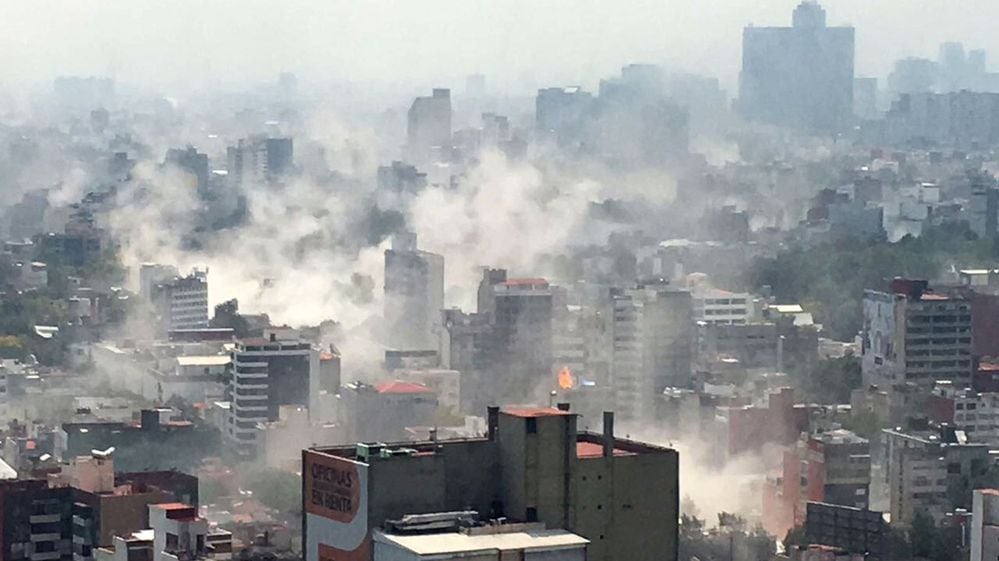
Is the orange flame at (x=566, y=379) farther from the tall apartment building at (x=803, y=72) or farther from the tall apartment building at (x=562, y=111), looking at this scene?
the tall apartment building at (x=803, y=72)

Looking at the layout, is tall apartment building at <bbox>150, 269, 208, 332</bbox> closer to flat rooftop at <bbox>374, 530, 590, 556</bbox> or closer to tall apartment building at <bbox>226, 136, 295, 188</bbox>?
tall apartment building at <bbox>226, 136, 295, 188</bbox>

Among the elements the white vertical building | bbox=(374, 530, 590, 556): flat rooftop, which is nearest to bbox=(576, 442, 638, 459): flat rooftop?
bbox=(374, 530, 590, 556): flat rooftop

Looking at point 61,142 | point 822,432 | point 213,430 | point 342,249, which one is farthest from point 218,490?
point 61,142

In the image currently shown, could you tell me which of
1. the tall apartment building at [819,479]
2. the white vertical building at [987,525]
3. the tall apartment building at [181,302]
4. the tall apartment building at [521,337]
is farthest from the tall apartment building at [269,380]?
the white vertical building at [987,525]

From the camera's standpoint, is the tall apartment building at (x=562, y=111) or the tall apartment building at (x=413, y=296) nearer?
the tall apartment building at (x=413, y=296)

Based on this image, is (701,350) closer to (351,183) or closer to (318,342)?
(318,342)

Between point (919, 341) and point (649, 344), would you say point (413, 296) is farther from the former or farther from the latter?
point (919, 341)
